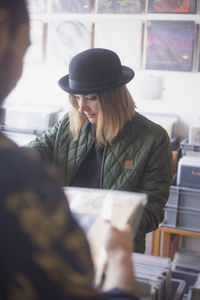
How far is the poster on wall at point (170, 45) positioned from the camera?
9.41ft

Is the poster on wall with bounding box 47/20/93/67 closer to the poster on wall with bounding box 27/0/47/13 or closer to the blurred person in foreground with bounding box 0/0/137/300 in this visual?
the poster on wall with bounding box 27/0/47/13

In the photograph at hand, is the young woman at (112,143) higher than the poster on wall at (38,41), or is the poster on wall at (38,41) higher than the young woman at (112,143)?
the poster on wall at (38,41)

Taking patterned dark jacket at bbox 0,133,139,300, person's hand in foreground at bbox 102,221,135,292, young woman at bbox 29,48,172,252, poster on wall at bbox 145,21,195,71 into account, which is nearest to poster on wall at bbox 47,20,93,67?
poster on wall at bbox 145,21,195,71

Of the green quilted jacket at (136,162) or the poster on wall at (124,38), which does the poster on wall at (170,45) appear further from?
the green quilted jacket at (136,162)

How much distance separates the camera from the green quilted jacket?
5.37 ft

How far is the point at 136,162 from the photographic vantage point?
167 cm

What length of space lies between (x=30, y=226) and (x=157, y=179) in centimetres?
119

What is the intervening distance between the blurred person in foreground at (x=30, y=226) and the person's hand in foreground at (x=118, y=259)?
0.20 ft

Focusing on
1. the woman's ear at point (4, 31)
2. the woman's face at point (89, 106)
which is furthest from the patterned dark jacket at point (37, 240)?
the woman's face at point (89, 106)

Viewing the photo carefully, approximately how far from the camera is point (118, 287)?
1.97 feet

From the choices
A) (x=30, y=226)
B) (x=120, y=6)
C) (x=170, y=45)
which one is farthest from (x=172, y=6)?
(x=30, y=226)

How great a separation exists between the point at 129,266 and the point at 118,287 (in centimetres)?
4

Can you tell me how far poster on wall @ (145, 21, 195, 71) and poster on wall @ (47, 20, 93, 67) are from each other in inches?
17.5

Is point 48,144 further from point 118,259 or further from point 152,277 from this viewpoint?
point 118,259
